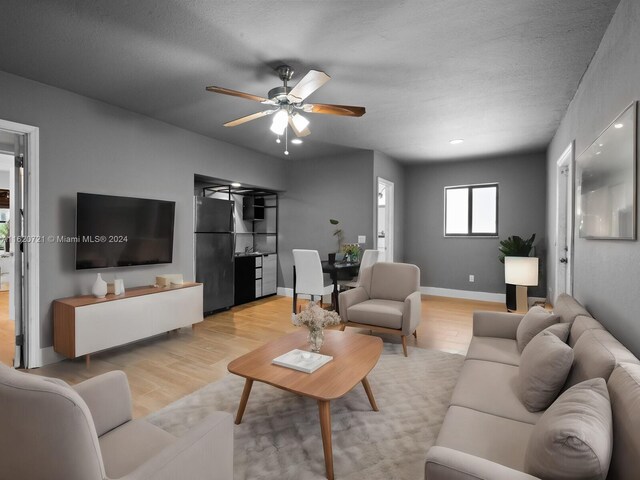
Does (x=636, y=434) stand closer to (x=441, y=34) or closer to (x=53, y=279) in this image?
(x=441, y=34)

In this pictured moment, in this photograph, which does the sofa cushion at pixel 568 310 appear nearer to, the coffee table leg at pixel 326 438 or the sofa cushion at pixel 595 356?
the sofa cushion at pixel 595 356

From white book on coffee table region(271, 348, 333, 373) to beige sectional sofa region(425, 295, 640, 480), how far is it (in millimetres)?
800

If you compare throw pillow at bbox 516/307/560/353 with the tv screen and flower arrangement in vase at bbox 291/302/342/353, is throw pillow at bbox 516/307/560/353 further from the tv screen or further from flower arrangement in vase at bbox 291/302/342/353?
the tv screen

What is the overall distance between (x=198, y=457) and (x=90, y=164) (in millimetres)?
3368

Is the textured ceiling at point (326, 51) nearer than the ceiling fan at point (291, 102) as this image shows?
Yes

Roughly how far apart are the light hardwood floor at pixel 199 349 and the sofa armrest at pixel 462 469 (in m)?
2.05

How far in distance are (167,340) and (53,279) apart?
1.29 meters

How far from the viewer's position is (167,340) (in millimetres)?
3824

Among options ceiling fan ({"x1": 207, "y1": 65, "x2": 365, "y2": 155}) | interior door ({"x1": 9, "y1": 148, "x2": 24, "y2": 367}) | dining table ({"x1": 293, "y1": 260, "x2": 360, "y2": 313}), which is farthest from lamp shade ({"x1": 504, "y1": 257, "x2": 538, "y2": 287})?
interior door ({"x1": 9, "y1": 148, "x2": 24, "y2": 367})

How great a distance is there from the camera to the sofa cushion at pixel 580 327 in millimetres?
1739

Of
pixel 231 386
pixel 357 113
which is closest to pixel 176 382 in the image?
pixel 231 386

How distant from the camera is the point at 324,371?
6.70ft

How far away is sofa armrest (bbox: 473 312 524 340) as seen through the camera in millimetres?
2641

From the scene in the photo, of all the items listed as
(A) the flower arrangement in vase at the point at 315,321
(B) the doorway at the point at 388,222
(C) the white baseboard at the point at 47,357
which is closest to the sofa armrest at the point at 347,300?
(A) the flower arrangement in vase at the point at 315,321
